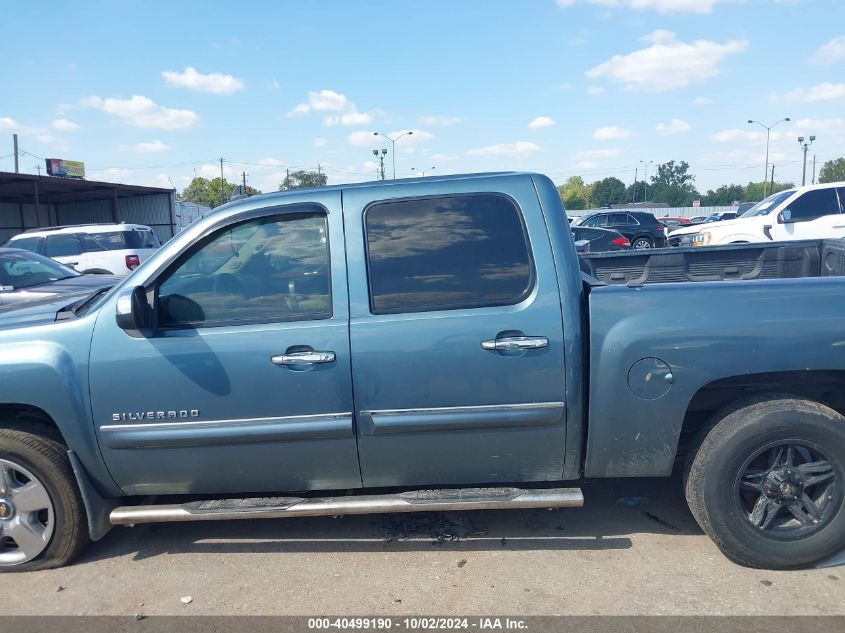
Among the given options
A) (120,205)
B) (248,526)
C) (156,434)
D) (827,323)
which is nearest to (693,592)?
(827,323)

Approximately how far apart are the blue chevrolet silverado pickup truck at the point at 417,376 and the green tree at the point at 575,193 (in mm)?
101322

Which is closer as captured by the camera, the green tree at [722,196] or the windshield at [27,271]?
the windshield at [27,271]

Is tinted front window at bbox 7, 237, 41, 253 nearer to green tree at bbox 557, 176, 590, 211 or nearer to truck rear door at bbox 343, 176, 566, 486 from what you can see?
truck rear door at bbox 343, 176, 566, 486

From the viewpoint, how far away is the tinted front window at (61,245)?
14.3 metres

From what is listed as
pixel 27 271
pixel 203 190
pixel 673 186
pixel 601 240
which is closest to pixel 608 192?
pixel 673 186

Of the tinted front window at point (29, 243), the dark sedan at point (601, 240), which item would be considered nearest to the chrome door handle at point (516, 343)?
the tinted front window at point (29, 243)

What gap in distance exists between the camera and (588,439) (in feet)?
10.3

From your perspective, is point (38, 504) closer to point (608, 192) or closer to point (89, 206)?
point (89, 206)

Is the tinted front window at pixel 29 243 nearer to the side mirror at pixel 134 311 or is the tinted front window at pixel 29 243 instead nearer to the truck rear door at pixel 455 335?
the side mirror at pixel 134 311

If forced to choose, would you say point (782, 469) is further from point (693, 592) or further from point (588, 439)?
point (588, 439)

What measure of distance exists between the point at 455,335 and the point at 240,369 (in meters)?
1.03

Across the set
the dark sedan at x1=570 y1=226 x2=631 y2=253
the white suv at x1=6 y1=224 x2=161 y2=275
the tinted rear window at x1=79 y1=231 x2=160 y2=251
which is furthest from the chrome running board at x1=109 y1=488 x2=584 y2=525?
the dark sedan at x1=570 y1=226 x2=631 y2=253

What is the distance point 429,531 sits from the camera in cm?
360

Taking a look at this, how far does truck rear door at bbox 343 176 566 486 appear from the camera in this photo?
9.94 ft
